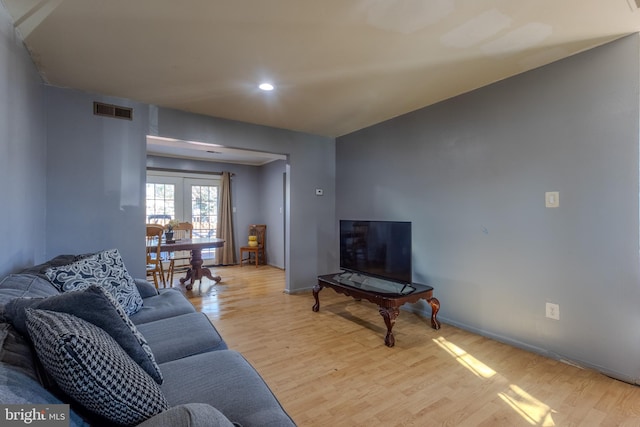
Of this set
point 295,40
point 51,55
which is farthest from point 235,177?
point 295,40

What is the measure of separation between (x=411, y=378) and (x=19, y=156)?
3098 millimetres

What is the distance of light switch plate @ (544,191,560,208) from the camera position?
2.36 meters

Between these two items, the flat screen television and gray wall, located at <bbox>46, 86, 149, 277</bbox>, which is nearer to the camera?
gray wall, located at <bbox>46, 86, 149, 277</bbox>

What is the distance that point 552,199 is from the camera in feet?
7.84

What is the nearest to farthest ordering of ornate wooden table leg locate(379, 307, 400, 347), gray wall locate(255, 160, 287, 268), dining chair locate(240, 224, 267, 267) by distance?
ornate wooden table leg locate(379, 307, 400, 347)
gray wall locate(255, 160, 287, 268)
dining chair locate(240, 224, 267, 267)

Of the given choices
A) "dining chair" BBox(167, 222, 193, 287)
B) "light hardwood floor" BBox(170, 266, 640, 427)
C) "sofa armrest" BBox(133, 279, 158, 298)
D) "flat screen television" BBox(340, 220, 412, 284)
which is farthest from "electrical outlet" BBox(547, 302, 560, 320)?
"dining chair" BBox(167, 222, 193, 287)

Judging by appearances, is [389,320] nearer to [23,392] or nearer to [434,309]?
[434,309]

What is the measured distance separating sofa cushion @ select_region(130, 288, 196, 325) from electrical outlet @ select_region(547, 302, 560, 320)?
2765 millimetres

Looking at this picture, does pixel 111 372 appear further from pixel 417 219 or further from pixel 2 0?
pixel 417 219

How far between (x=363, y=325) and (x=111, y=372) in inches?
102

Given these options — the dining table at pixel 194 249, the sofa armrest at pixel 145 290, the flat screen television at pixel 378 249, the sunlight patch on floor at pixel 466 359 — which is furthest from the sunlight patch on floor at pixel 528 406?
the dining table at pixel 194 249

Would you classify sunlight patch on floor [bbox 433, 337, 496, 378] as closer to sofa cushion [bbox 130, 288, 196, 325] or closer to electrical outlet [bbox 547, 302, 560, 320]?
electrical outlet [bbox 547, 302, 560, 320]

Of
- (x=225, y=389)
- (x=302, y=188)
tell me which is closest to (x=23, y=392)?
(x=225, y=389)

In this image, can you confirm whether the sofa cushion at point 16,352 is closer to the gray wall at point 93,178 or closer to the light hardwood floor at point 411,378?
the light hardwood floor at point 411,378
